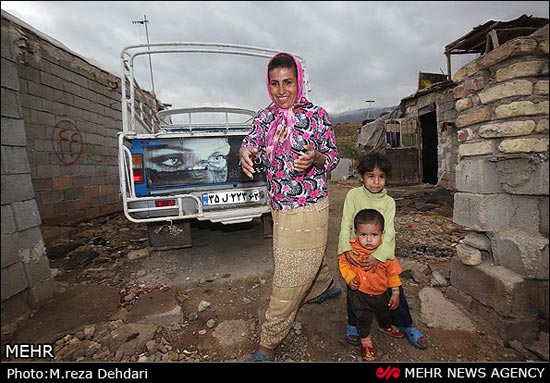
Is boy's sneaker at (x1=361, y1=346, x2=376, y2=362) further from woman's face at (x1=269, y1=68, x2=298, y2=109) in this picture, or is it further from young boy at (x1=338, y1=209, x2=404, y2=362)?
woman's face at (x1=269, y1=68, x2=298, y2=109)

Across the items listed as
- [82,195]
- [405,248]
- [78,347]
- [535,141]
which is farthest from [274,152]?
[82,195]

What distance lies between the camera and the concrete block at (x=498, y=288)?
171 cm

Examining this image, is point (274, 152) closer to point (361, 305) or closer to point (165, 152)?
point (361, 305)

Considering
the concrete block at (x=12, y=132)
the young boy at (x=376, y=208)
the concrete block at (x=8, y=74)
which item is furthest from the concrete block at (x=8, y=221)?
the young boy at (x=376, y=208)

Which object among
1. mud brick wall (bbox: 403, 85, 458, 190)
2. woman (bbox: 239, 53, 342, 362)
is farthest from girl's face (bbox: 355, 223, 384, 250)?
mud brick wall (bbox: 403, 85, 458, 190)

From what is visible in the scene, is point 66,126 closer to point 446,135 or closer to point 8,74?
point 8,74

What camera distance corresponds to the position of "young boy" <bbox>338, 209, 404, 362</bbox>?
1.64 m

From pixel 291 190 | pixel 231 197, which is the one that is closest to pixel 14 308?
pixel 231 197

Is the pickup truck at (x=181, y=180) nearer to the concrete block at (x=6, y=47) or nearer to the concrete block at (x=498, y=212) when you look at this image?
the concrete block at (x=6, y=47)
